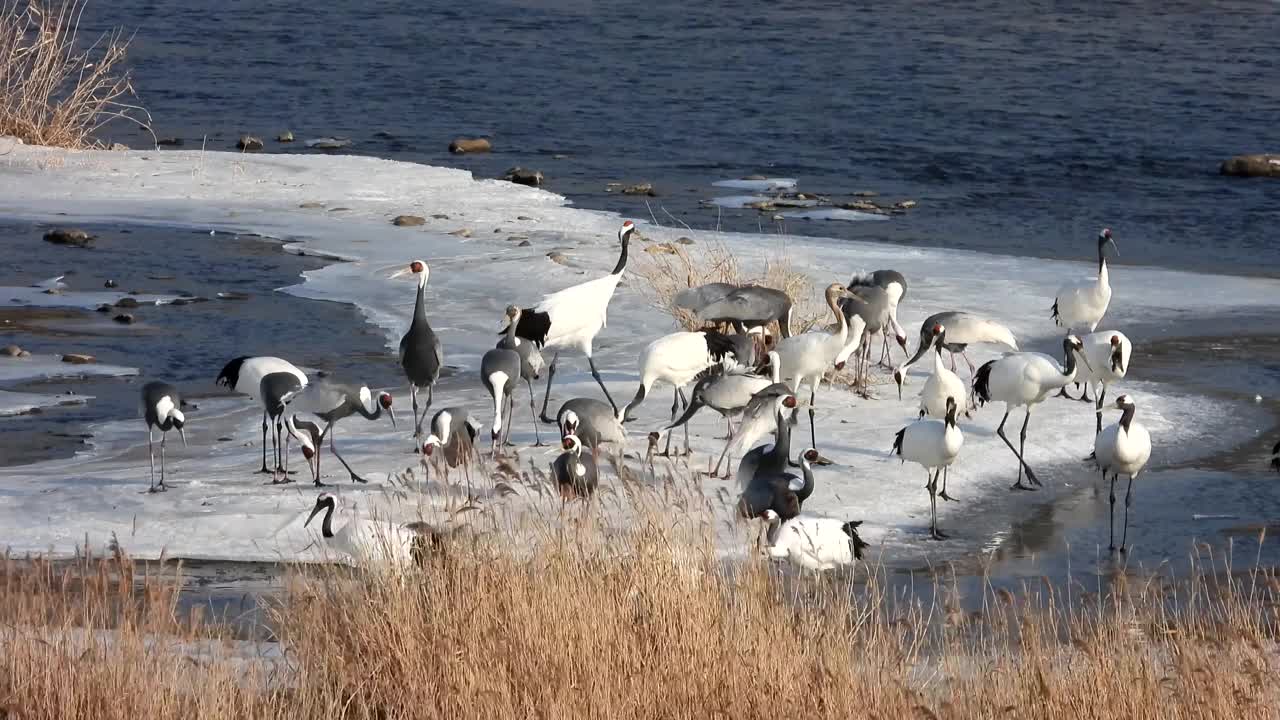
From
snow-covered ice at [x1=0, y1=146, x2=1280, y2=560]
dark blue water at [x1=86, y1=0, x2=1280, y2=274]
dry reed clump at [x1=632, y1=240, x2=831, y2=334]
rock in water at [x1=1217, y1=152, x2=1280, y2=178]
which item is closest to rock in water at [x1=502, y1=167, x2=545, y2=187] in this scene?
dark blue water at [x1=86, y1=0, x2=1280, y2=274]

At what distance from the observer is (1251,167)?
23.1 metres

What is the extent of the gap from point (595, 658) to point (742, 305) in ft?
19.8

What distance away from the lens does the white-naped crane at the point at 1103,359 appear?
33.8 feet

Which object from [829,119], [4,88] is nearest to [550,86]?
[829,119]

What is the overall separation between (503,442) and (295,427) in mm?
1308

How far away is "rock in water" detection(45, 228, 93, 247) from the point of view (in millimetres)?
16766

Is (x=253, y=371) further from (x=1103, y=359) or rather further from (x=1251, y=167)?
(x=1251, y=167)

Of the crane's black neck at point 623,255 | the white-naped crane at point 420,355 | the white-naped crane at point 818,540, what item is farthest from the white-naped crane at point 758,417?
the crane's black neck at point 623,255

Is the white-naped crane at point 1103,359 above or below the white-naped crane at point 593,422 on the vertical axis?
above

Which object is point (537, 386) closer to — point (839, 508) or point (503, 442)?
point (503, 442)

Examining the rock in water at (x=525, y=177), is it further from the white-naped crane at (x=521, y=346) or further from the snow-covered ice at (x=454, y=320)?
the white-naped crane at (x=521, y=346)

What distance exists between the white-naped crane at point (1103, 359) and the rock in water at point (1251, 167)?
1376 centimetres

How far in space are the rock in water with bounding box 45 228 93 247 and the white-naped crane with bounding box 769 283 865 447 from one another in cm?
912

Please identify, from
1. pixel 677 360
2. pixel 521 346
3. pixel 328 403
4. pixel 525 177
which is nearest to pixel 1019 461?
pixel 677 360
